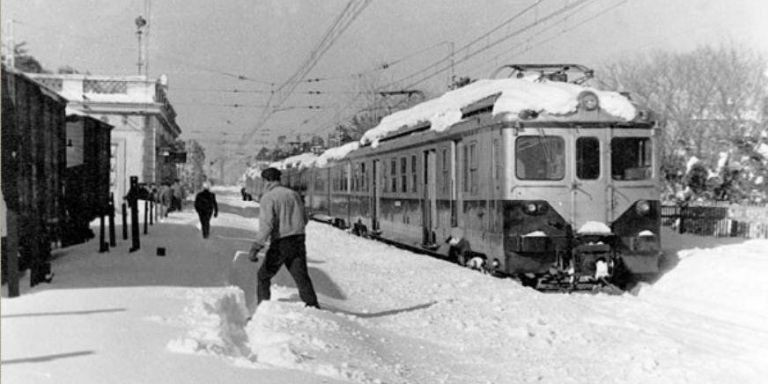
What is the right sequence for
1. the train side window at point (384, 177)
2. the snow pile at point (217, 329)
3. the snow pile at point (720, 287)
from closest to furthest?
the snow pile at point (217, 329) → the snow pile at point (720, 287) → the train side window at point (384, 177)

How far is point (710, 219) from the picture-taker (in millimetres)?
23734

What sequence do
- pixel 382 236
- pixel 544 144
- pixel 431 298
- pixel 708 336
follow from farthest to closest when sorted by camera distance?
pixel 382 236 < pixel 544 144 < pixel 431 298 < pixel 708 336

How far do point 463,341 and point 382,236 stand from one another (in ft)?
45.1

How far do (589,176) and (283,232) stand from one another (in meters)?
5.74

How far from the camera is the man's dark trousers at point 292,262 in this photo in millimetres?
9594

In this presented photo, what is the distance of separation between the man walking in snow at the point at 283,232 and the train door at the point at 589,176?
5083 mm

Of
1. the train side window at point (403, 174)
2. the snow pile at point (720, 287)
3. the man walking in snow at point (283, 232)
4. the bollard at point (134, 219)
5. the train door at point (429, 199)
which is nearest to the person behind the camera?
the man walking in snow at point (283, 232)

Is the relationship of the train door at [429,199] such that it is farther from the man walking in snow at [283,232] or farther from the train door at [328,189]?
the train door at [328,189]

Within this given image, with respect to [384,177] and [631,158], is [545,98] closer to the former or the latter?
[631,158]

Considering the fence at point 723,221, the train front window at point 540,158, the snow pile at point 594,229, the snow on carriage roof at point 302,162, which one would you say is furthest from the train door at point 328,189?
the snow pile at point 594,229

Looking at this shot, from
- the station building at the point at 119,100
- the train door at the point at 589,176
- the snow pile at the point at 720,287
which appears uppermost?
the station building at the point at 119,100

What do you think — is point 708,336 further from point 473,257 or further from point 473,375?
point 473,257

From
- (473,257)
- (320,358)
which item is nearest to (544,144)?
(473,257)

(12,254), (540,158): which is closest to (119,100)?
(12,254)
